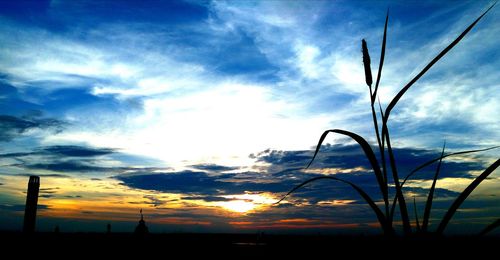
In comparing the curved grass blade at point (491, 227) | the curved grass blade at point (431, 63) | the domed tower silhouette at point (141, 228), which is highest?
the curved grass blade at point (431, 63)

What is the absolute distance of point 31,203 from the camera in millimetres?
8422

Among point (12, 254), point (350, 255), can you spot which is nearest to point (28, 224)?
point (12, 254)

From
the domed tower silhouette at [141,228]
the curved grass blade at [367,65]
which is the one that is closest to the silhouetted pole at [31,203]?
the domed tower silhouette at [141,228]

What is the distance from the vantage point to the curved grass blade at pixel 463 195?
157cm

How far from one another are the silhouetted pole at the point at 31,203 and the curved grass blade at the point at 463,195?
9.40 metres

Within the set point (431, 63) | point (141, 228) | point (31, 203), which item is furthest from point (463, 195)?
point (141, 228)

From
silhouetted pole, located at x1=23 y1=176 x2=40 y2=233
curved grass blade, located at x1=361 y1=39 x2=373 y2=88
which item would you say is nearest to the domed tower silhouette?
silhouetted pole, located at x1=23 y1=176 x2=40 y2=233

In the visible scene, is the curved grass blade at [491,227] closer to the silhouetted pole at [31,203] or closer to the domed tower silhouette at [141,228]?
the silhouetted pole at [31,203]

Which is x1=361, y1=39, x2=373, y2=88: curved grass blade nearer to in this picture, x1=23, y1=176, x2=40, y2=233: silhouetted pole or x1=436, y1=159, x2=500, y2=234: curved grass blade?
x1=436, y1=159, x2=500, y2=234: curved grass blade

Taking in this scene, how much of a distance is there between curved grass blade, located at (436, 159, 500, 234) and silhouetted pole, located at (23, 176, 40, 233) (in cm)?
940

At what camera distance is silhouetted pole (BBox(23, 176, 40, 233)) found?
27.6ft

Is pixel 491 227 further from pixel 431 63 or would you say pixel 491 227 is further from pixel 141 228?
pixel 141 228

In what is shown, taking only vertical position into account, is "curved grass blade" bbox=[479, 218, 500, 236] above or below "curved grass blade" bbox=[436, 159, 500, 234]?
below

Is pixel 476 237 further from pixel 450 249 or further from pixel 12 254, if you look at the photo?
pixel 12 254
